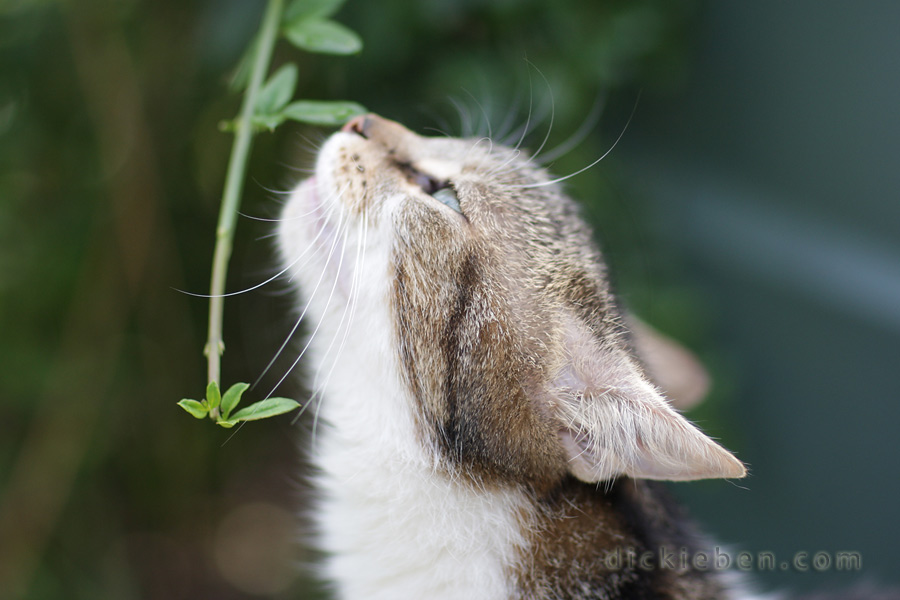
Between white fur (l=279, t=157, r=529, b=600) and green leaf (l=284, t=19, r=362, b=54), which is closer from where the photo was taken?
green leaf (l=284, t=19, r=362, b=54)

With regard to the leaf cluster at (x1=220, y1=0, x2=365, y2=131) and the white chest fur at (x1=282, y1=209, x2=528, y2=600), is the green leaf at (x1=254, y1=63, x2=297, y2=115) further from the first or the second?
the white chest fur at (x1=282, y1=209, x2=528, y2=600)

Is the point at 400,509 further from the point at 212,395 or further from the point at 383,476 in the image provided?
the point at 212,395

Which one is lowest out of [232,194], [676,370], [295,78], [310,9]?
[676,370]

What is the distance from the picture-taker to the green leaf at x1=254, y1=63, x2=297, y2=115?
3.50ft

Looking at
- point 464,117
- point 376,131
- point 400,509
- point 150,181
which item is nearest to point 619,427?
point 400,509

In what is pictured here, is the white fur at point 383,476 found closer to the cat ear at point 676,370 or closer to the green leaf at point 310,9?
the green leaf at point 310,9

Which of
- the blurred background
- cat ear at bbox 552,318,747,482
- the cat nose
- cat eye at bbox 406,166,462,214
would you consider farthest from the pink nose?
cat ear at bbox 552,318,747,482

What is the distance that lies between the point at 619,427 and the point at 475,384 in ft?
0.85

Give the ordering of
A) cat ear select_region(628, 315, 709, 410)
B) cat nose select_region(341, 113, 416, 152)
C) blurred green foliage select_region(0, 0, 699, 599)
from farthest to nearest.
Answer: blurred green foliage select_region(0, 0, 699, 599), cat ear select_region(628, 315, 709, 410), cat nose select_region(341, 113, 416, 152)

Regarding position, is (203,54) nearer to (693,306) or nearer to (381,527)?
(381,527)

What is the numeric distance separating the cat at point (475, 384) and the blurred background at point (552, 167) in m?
0.36

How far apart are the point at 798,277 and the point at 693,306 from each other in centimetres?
35

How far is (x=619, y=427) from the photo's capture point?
1.13 m

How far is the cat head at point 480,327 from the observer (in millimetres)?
1201
